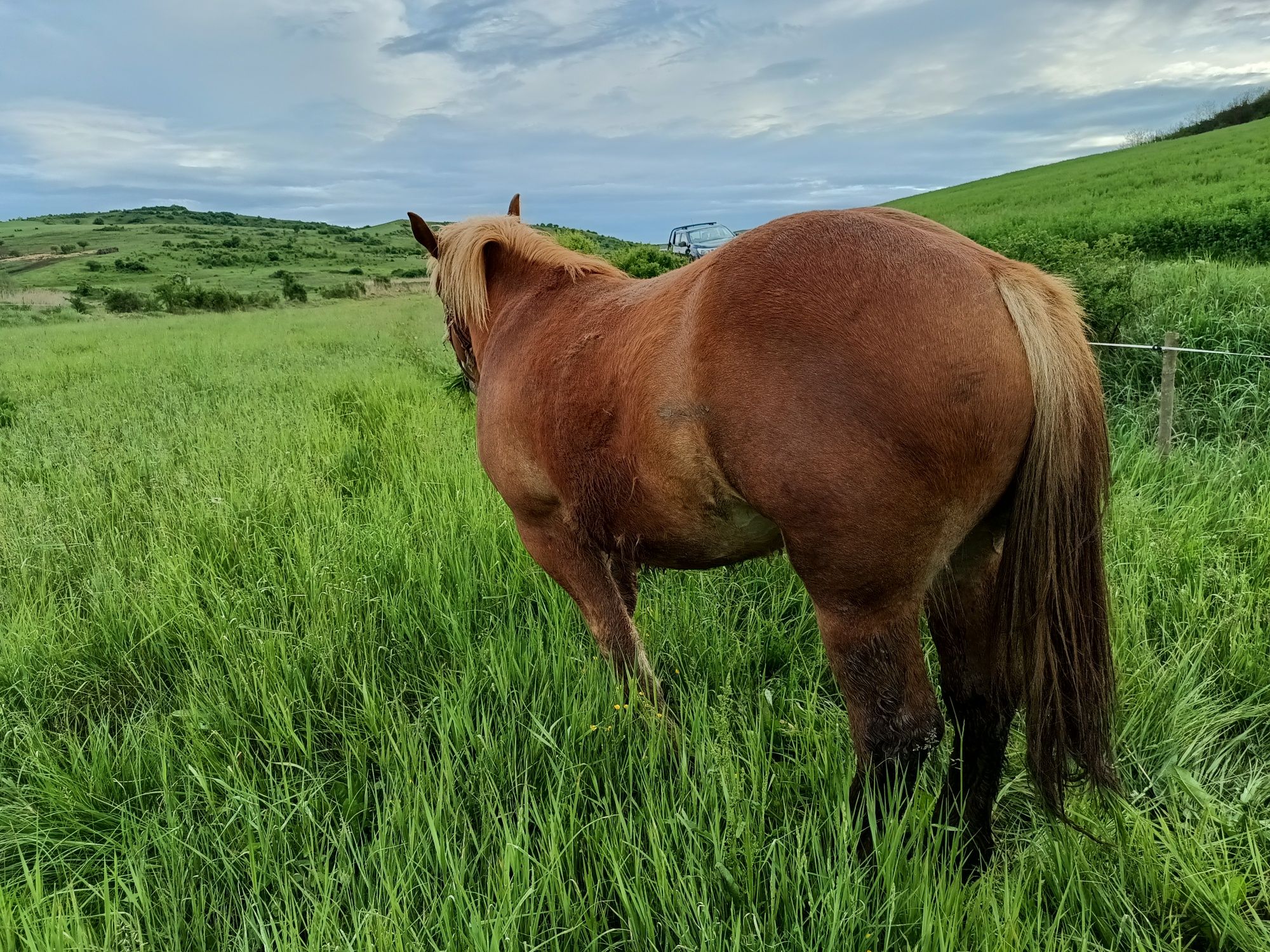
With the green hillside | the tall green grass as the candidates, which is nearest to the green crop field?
the tall green grass

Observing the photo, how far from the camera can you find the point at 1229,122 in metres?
44.1

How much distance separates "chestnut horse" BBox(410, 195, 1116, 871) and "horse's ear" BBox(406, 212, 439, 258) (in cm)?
120

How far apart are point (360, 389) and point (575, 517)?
6.19 m

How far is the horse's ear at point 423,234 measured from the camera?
2.76m

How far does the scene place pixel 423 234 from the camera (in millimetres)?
2801

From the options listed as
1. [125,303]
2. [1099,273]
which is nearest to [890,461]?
[1099,273]

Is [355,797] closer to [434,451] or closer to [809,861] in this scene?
[809,861]

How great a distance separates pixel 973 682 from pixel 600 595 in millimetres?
1201

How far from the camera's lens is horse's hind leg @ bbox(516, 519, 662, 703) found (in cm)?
230

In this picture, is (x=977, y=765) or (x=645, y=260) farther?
(x=645, y=260)

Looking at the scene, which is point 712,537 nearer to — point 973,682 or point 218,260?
point 973,682

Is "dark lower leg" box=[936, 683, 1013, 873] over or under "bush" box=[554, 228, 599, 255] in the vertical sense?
under

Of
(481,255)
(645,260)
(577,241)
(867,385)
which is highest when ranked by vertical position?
(577,241)

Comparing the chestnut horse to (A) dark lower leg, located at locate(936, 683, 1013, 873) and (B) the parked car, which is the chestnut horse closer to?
(A) dark lower leg, located at locate(936, 683, 1013, 873)
